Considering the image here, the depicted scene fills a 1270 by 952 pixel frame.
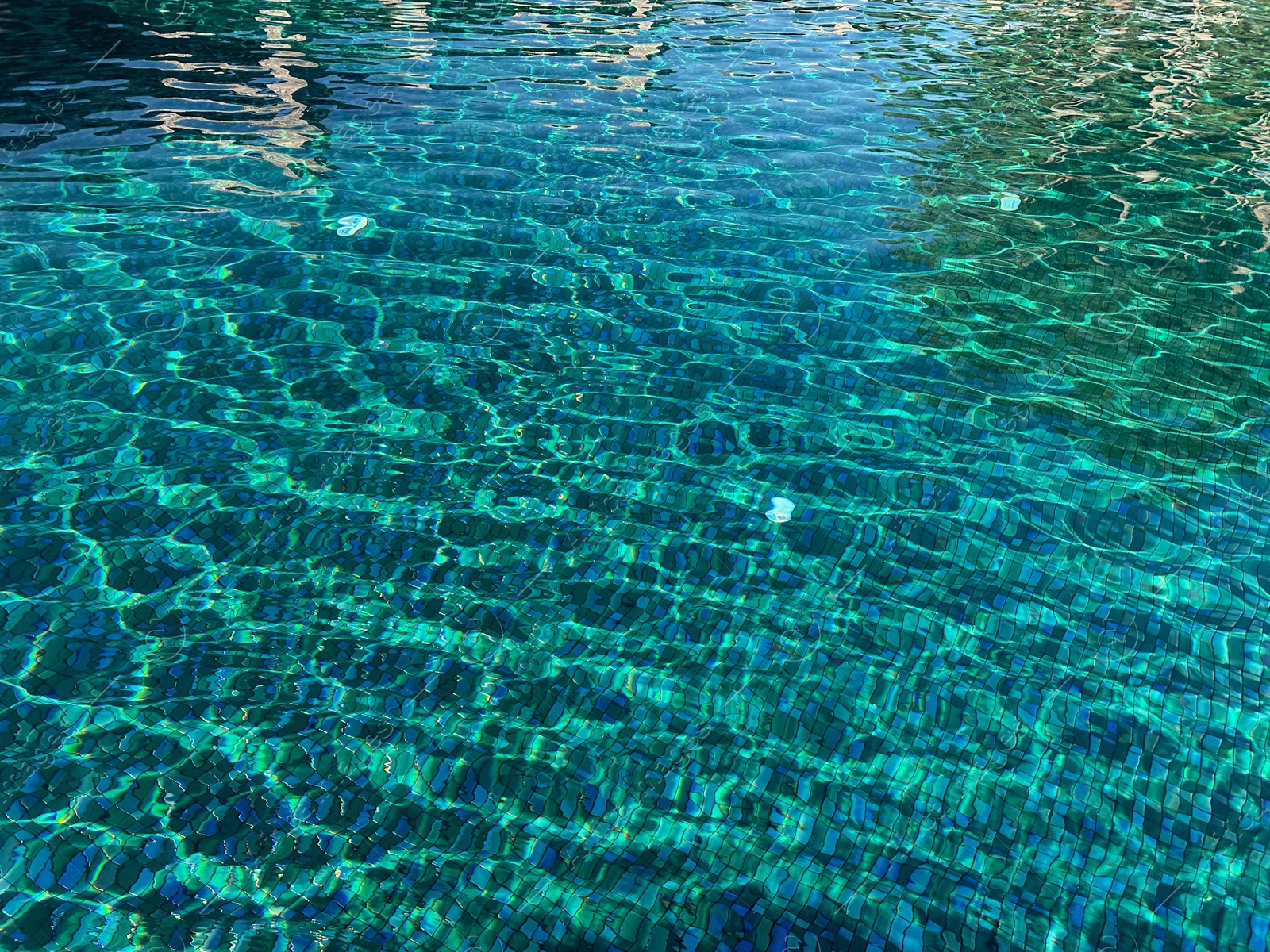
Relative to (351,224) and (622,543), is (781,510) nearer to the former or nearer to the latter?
(622,543)

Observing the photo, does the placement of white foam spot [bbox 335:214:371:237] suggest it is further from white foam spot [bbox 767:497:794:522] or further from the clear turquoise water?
white foam spot [bbox 767:497:794:522]

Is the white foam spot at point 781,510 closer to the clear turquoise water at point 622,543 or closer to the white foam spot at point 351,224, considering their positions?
the clear turquoise water at point 622,543

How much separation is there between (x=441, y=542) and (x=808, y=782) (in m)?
1.67

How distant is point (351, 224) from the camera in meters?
6.08

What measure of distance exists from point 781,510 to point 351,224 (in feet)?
12.2

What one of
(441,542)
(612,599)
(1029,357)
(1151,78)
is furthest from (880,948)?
(1151,78)

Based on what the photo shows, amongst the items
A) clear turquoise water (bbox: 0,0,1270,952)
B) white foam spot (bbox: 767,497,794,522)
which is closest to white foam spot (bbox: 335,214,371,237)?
clear turquoise water (bbox: 0,0,1270,952)

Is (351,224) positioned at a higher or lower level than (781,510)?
higher

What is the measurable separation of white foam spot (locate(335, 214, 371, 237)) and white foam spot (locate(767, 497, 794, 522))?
353cm

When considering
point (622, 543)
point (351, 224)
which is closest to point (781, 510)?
point (622, 543)

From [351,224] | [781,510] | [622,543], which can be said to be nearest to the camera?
[622,543]

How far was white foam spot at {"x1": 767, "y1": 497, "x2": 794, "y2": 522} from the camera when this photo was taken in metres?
3.90

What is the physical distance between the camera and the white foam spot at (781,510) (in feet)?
12.8

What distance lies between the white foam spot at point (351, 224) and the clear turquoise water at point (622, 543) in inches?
1.6
